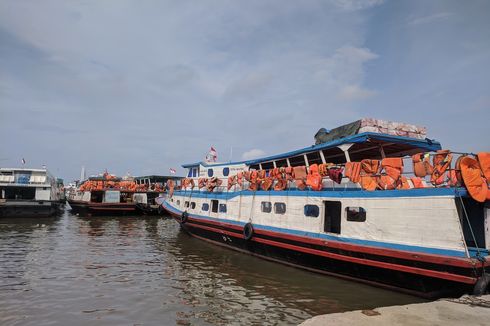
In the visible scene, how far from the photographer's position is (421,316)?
6.60 m

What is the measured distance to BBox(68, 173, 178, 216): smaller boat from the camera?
37.7 meters

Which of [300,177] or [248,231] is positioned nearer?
[300,177]

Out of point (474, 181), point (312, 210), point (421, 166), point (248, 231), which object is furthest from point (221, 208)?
point (474, 181)

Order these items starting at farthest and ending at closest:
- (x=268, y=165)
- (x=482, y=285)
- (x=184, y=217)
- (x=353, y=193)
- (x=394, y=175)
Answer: (x=184, y=217) < (x=268, y=165) < (x=353, y=193) < (x=394, y=175) < (x=482, y=285)

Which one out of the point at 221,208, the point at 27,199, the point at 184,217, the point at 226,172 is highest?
the point at 226,172

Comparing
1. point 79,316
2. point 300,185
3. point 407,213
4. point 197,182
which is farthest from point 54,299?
point 197,182

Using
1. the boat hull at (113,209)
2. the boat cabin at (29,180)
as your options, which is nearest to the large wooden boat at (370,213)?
the boat hull at (113,209)

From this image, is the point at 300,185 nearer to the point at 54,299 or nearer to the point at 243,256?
the point at 243,256

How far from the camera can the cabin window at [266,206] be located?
15.8m

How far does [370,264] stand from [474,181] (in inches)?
149

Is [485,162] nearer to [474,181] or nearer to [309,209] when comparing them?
[474,181]

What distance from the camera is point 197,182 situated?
78.6 ft

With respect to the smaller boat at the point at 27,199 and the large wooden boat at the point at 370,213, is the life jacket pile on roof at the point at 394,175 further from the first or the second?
the smaller boat at the point at 27,199

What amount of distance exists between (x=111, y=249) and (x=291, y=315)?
39.6 ft
